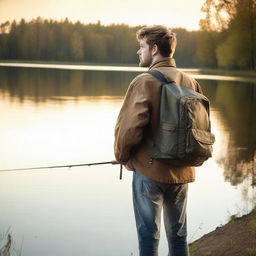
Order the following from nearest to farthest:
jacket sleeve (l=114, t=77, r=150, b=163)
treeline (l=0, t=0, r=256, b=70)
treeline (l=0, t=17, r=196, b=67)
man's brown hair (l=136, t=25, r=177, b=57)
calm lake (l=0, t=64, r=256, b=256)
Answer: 1. jacket sleeve (l=114, t=77, r=150, b=163)
2. man's brown hair (l=136, t=25, r=177, b=57)
3. calm lake (l=0, t=64, r=256, b=256)
4. treeline (l=0, t=0, r=256, b=70)
5. treeline (l=0, t=17, r=196, b=67)

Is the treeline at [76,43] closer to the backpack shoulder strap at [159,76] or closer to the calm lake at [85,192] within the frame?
the calm lake at [85,192]

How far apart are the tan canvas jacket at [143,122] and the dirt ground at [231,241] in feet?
6.86

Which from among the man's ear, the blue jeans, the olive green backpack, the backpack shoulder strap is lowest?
the blue jeans

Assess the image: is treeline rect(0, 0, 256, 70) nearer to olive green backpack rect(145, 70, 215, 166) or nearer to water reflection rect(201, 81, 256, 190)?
water reflection rect(201, 81, 256, 190)

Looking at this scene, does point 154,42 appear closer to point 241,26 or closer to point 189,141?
point 189,141

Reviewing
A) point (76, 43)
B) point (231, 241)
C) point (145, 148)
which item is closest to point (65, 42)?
point (76, 43)

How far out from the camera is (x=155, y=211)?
132 inches

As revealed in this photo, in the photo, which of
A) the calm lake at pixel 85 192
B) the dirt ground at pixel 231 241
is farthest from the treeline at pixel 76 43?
the dirt ground at pixel 231 241

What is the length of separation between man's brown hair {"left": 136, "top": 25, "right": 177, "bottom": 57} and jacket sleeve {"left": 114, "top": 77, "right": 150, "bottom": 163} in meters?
0.29

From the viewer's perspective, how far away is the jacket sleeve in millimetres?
3199

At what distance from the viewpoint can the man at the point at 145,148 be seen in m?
3.23

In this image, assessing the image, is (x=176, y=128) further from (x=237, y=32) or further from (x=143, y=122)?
(x=237, y=32)

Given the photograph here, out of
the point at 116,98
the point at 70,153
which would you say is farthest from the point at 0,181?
the point at 116,98

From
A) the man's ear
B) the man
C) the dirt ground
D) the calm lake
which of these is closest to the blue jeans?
the man
